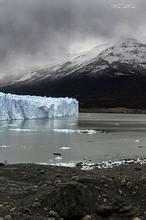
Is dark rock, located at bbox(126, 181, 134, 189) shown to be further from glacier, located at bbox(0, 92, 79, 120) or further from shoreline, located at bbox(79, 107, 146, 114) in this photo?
shoreline, located at bbox(79, 107, 146, 114)

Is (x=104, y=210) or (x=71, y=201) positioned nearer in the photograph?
(x=71, y=201)

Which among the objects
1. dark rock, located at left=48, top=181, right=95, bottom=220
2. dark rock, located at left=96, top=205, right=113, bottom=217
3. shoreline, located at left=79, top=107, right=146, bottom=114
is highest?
shoreline, located at left=79, top=107, right=146, bottom=114

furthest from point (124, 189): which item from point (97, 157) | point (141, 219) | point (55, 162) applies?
point (97, 157)

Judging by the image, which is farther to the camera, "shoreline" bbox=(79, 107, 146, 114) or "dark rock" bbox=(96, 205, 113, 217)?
"shoreline" bbox=(79, 107, 146, 114)

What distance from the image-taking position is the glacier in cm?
5200

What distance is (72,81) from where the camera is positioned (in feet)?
654

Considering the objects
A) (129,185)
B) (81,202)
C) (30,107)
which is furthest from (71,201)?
(30,107)

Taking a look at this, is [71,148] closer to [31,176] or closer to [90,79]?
[31,176]

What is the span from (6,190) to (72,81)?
192 metres

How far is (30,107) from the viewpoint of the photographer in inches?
2274

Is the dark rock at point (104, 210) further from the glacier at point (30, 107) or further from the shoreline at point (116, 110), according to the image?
the shoreline at point (116, 110)

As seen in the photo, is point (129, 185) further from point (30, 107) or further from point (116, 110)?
point (116, 110)

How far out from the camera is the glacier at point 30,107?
52.0m

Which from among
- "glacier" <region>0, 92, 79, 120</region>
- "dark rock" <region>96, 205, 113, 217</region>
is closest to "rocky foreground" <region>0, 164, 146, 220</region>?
"dark rock" <region>96, 205, 113, 217</region>
